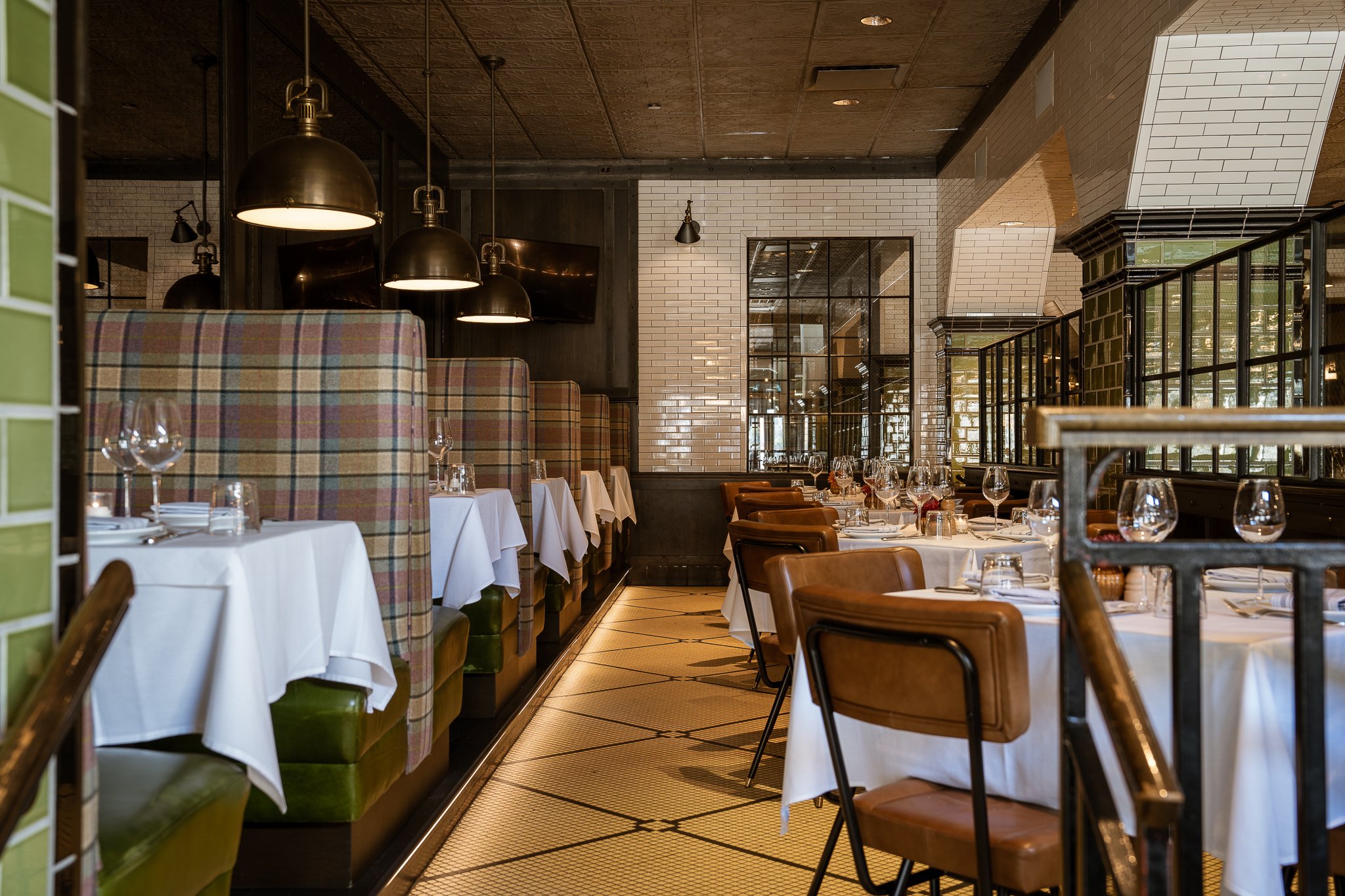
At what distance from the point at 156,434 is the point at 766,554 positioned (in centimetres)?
201

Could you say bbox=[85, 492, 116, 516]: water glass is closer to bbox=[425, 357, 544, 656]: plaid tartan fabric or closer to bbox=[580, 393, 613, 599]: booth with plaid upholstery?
bbox=[425, 357, 544, 656]: plaid tartan fabric

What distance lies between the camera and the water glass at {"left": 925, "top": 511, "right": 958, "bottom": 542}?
4.05 metres

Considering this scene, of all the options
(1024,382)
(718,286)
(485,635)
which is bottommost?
(485,635)

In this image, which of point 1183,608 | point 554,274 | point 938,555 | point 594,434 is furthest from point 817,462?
point 1183,608

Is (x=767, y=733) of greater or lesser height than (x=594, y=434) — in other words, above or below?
below

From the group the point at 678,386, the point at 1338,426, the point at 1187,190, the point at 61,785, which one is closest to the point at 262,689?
the point at 61,785

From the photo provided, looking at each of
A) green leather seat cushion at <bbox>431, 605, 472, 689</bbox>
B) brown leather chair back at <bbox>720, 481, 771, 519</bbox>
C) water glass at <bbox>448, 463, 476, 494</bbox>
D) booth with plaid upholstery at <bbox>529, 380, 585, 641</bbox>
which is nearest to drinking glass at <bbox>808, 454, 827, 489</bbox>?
brown leather chair back at <bbox>720, 481, 771, 519</bbox>

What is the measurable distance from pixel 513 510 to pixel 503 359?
2.20 feet

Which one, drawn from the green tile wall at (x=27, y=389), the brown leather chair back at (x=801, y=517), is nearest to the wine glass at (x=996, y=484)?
the brown leather chair back at (x=801, y=517)

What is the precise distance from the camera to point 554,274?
29.9 ft

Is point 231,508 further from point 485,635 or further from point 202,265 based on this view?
point 202,265

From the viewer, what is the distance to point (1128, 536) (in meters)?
2.42

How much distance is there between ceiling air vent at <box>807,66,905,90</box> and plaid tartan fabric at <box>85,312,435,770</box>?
5.11 metres

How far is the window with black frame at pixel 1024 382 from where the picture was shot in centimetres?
664
